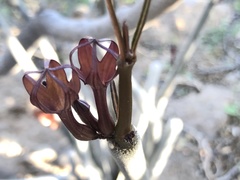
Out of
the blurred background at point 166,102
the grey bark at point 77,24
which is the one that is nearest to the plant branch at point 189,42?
the blurred background at point 166,102

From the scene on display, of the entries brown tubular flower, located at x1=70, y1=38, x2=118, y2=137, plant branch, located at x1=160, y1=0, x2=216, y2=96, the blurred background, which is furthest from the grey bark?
brown tubular flower, located at x1=70, y1=38, x2=118, y2=137

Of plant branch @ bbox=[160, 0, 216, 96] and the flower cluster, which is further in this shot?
plant branch @ bbox=[160, 0, 216, 96]

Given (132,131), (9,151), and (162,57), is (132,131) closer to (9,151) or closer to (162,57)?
(9,151)

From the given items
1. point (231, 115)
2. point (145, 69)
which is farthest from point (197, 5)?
point (231, 115)

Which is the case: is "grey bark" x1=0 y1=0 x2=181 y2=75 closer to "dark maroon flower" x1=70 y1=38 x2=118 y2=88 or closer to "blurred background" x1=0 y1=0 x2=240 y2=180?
"blurred background" x1=0 y1=0 x2=240 y2=180

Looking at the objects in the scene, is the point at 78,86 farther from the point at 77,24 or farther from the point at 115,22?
the point at 77,24

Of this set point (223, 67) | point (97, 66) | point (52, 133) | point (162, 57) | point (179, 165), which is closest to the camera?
point (97, 66)

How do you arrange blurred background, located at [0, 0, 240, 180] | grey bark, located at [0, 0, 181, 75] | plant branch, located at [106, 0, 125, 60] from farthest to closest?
blurred background, located at [0, 0, 240, 180] → grey bark, located at [0, 0, 181, 75] → plant branch, located at [106, 0, 125, 60]
